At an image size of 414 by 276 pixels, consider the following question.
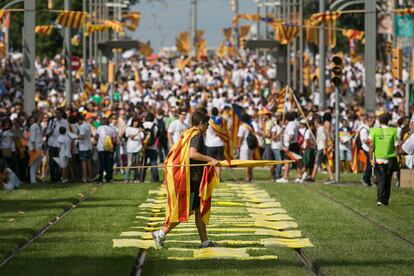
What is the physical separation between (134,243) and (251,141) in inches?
642

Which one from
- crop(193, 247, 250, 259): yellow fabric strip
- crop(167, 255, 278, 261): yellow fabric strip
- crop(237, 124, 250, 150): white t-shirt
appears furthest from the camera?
crop(237, 124, 250, 150): white t-shirt

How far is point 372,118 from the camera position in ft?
111

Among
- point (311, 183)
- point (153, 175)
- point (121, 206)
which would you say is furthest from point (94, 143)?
point (121, 206)

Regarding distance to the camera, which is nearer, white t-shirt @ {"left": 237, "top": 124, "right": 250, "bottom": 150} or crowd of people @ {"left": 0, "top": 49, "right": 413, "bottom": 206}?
crowd of people @ {"left": 0, "top": 49, "right": 413, "bottom": 206}

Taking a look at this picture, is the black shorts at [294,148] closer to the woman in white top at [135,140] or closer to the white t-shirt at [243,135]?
the white t-shirt at [243,135]

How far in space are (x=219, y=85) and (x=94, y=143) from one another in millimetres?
31214

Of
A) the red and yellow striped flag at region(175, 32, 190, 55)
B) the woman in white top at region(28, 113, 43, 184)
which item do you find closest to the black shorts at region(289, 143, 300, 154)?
the woman in white top at region(28, 113, 43, 184)

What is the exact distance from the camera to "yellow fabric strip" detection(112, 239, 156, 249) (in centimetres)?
1811

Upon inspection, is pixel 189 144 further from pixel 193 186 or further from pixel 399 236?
pixel 399 236

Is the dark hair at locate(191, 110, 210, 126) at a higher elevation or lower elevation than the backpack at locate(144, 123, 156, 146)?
higher

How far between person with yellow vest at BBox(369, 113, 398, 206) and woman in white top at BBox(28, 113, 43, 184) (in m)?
11.7

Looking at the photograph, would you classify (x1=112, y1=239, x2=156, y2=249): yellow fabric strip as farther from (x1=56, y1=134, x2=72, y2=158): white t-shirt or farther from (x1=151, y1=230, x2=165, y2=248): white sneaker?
(x1=56, y1=134, x2=72, y2=158): white t-shirt

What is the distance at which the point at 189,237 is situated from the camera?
1948cm

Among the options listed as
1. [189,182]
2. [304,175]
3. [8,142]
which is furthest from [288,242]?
[8,142]
